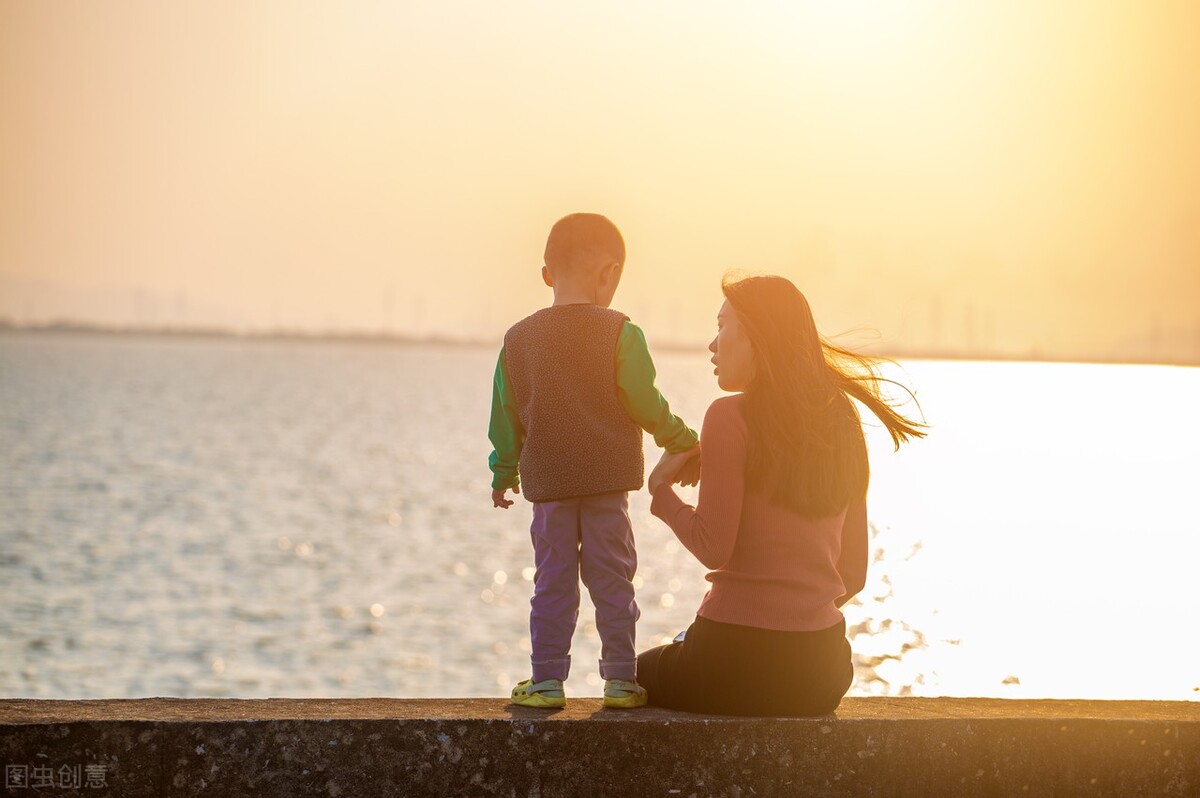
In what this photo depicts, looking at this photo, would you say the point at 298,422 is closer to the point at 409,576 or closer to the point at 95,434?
the point at 95,434

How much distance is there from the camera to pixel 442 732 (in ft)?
12.6

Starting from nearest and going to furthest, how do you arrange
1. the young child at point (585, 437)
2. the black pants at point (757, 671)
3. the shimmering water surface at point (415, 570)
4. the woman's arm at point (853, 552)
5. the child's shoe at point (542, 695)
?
the black pants at point (757, 671), the child's shoe at point (542, 695), the woman's arm at point (853, 552), the young child at point (585, 437), the shimmering water surface at point (415, 570)

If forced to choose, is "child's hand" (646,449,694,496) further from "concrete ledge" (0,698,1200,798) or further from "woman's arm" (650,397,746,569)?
"concrete ledge" (0,698,1200,798)

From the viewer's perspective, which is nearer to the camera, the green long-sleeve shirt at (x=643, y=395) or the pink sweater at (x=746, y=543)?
the pink sweater at (x=746, y=543)

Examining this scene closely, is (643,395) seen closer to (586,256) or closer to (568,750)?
(586,256)

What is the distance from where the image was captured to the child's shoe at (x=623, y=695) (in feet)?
14.1

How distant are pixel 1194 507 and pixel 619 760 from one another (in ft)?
223

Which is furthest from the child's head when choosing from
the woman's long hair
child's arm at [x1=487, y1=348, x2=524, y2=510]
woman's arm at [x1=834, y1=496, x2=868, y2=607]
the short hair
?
woman's arm at [x1=834, y1=496, x2=868, y2=607]

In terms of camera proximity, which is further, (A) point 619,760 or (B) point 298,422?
(B) point 298,422

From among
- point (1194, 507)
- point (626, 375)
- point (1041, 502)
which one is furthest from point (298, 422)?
point (626, 375)

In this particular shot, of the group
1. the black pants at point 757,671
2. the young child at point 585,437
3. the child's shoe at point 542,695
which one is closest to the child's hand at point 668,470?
the young child at point 585,437

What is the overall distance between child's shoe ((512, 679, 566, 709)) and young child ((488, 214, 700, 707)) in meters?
0.09

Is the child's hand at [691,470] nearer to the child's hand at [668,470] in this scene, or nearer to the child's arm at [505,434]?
the child's hand at [668,470]

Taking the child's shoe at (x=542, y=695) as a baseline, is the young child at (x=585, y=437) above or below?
above
